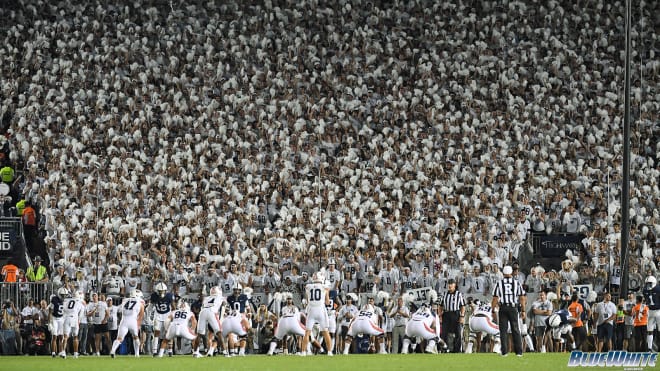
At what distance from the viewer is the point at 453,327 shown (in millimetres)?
23891

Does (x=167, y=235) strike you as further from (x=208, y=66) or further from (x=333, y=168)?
(x=208, y=66)

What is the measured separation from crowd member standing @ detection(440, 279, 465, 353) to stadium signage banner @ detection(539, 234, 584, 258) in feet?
13.6

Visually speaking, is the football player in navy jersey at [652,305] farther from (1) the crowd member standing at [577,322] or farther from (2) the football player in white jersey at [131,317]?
(2) the football player in white jersey at [131,317]

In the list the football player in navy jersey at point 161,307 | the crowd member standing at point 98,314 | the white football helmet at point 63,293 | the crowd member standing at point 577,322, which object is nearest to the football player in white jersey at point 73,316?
the white football helmet at point 63,293

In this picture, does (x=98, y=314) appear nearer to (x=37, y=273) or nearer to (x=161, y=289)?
(x=161, y=289)

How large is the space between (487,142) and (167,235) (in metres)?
9.03

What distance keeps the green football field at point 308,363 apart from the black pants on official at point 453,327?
3.91ft

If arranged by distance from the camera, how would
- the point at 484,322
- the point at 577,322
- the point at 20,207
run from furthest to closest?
the point at 20,207 < the point at 577,322 < the point at 484,322

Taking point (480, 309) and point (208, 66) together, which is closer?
point (480, 309)

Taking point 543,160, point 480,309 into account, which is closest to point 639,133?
point 543,160

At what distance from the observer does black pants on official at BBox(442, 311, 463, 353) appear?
23812 millimetres

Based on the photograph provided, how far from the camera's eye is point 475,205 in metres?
28.7

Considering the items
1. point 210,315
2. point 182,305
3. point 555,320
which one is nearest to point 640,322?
point 555,320

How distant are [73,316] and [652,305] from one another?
37.3 feet
